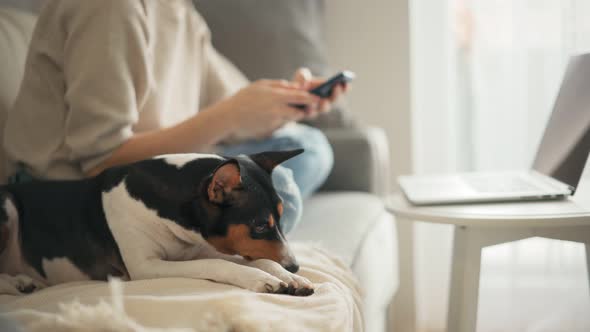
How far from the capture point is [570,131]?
1255mm

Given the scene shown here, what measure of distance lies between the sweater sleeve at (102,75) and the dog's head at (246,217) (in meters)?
0.36

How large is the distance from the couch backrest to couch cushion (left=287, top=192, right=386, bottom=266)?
2.26ft

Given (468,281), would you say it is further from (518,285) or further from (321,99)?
(518,285)

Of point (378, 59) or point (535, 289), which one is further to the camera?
point (378, 59)

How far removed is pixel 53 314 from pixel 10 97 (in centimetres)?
77

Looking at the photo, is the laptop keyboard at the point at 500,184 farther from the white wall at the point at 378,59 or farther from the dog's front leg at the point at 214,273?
the white wall at the point at 378,59

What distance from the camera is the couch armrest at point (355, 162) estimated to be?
74.6 inches

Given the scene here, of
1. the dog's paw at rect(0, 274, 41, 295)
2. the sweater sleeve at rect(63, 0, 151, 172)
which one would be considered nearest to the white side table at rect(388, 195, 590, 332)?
the sweater sleeve at rect(63, 0, 151, 172)

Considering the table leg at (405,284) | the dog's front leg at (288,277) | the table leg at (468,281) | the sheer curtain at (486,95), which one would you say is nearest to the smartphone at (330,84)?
the table leg at (468,281)

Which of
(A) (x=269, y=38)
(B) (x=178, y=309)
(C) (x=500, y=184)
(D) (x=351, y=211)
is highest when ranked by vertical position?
(A) (x=269, y=38)

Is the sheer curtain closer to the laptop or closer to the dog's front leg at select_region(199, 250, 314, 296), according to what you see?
the laptop

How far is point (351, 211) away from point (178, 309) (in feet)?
2.82

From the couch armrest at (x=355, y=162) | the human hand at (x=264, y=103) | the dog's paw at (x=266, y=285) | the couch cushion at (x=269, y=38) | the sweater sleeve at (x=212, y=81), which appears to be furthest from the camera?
the couch cushion at (x=269, y=38)

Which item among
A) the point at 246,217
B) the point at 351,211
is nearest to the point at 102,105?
the point at 246,217
